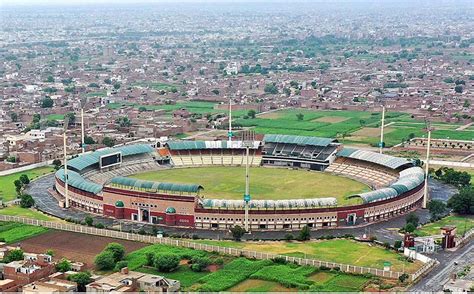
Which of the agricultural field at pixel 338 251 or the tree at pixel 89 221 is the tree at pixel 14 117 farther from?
the agricultural field at pixel 338 251

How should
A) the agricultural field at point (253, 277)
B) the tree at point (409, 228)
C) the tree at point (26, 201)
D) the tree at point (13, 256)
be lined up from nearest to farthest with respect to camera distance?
the agricultural field at point (253, 277)
the tree at point (13, 256)
the tree at point (409, 228)
the tree at point (26, 201)

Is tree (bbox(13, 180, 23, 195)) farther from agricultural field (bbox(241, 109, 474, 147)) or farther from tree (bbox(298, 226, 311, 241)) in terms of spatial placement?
agricultural field (bbox(241, 109, 474, 147))

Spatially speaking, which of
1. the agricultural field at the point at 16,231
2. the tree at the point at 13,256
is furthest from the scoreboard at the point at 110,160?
the tree at the point at 13,256

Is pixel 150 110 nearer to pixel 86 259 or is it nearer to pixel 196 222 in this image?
pixel 196 222

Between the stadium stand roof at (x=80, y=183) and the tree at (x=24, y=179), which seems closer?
the stadium stand roof at (x=80, y=183)

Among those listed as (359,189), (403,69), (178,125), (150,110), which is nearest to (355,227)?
(359,189)

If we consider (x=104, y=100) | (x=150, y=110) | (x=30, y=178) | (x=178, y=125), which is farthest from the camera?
(x=104, y=100)

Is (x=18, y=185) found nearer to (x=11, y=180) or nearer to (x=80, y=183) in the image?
(x=11, y=180)

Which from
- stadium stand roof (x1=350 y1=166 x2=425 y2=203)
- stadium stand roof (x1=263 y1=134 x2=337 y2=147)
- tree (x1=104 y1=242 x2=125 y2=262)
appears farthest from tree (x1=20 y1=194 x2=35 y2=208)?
stadium stand roof (x1=263 y1=134 x2=337 y2=147)
